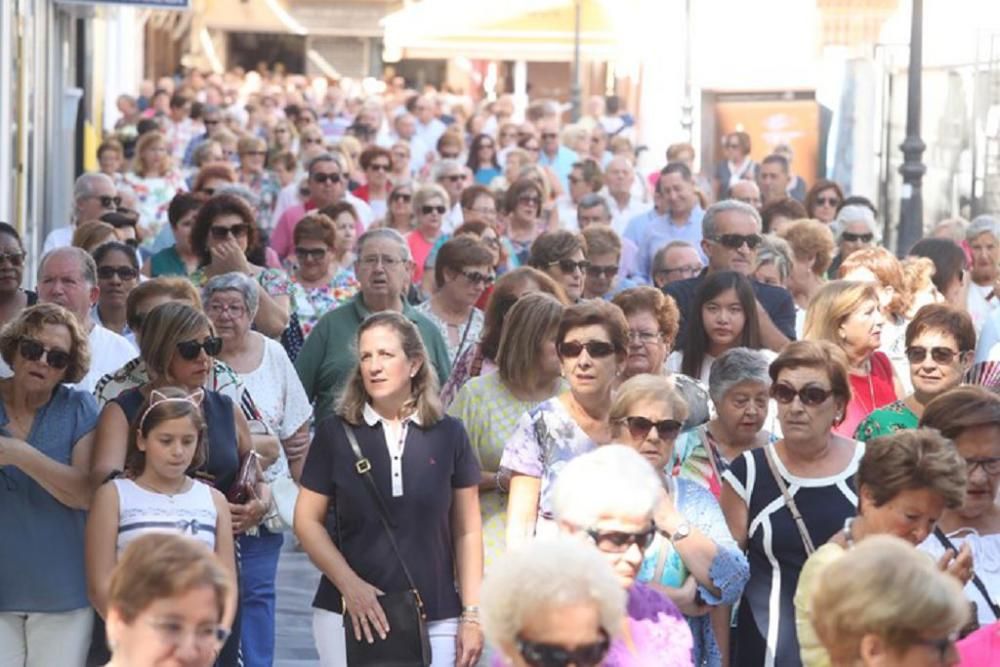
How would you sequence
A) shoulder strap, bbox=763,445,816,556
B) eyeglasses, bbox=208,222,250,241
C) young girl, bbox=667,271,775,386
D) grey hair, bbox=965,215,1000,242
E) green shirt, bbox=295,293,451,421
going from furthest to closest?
1. grey hair, bbox=965,215,1000,242
2. eyeglasses, bbox=208,222,250,241
3. green shirt, bbox=295,293,451,421
4. young girl, bbox=667,271,775,386
5. shoulder strap, bbox=763,445,816,556

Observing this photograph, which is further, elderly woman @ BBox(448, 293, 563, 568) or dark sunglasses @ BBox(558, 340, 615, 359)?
elderly woman @ BBox(448, 293, 563, 568)

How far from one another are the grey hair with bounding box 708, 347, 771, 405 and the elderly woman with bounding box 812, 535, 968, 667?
349 cm

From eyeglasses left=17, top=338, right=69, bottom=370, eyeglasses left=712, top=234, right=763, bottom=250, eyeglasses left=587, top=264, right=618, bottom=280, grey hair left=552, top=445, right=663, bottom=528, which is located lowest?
grey hair left=552, top=445, right=663, bottom=528

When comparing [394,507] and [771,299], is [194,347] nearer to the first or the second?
[394,507]

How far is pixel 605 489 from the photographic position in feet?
18.6

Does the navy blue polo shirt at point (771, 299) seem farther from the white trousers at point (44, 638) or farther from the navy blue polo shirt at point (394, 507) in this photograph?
the white trousers at point (44, 638)

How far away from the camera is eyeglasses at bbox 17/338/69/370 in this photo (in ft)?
25.6

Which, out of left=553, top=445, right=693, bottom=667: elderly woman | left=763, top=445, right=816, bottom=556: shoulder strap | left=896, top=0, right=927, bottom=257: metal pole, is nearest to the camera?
left=553, top=445, right=693, bottom=667: elderly woman

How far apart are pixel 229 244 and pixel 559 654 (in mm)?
7178

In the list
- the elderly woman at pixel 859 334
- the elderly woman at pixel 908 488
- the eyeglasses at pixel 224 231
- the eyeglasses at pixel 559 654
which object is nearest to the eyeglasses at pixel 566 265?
the eyeglasses at pixel 224 231

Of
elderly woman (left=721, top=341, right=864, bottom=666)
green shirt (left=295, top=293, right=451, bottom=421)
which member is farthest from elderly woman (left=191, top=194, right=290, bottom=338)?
elderly woman (left=721, top=341, right=864, bottom=666)

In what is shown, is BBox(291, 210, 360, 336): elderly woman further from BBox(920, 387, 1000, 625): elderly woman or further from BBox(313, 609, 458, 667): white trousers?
BBox(920, 387, 1000, 625): elderly woman

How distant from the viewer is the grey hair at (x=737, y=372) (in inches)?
329

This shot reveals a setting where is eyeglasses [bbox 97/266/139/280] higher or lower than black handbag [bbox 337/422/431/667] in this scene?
higher
